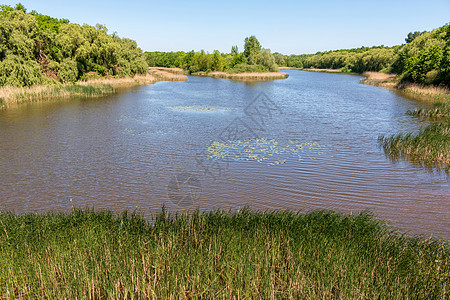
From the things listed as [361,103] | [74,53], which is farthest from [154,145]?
[74,53]

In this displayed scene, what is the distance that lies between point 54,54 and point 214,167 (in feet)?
113

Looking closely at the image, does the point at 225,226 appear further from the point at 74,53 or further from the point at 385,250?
the point at 74,53

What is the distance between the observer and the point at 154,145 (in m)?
14.5

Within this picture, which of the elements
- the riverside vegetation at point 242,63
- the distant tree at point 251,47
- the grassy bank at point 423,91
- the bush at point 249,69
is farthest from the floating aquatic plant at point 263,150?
the distant tree at point 251,47

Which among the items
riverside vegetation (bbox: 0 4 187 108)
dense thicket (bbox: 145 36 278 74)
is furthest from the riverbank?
dense thicket (bbox: 145 36 278 74)

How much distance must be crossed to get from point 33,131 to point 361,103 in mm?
26283

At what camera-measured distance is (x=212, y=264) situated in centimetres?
425

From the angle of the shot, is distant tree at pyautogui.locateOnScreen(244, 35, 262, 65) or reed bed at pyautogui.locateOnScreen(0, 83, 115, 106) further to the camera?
distant tree at pyautogui.locateOnScreen(244, 35, 262, 65)

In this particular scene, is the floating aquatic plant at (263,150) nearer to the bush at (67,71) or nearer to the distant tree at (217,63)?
the bush at (67,71)

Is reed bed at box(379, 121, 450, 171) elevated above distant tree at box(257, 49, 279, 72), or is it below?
below

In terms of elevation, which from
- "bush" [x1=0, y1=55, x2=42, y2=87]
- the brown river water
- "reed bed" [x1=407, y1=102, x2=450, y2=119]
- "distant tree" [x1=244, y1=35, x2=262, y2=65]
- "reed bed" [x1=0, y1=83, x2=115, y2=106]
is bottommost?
the brown river water

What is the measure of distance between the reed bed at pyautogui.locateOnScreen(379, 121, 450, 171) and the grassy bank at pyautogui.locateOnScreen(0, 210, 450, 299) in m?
7.77

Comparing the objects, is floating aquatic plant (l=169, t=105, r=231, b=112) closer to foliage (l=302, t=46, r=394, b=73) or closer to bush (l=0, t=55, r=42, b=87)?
bush (l=0, t=55, r=42, b=87)

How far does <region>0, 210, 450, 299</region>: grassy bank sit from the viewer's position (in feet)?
12.9
